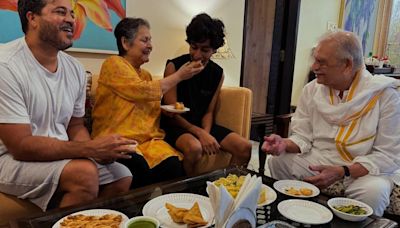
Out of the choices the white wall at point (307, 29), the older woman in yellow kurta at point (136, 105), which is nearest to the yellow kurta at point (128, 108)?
Answer: the older woman in yellow kurta at point (136, 105)

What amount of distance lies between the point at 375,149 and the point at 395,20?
4789mm

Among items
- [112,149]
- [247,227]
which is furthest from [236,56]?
[247,227]

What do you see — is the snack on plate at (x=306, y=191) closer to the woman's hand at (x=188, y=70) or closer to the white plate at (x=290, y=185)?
the white plate at (x=290, y=185)

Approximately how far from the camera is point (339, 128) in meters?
1.68

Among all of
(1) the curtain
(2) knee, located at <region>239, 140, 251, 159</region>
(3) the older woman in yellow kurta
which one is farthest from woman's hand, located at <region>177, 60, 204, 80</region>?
(1) the curtain

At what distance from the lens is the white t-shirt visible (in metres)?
1.33

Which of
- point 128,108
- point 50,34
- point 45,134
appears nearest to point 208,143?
point 128,108

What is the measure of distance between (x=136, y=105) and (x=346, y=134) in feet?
3.73

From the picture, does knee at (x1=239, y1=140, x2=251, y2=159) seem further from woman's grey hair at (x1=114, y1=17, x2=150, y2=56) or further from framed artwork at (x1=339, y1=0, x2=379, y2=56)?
framed artwork at (x1=339, y1=0, x2=379, y2=56)

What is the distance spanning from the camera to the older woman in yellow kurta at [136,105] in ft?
5.77

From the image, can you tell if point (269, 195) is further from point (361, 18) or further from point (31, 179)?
point (361, 18)

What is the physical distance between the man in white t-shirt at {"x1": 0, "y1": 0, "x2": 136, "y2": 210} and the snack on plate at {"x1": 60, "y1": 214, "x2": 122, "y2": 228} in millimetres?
296

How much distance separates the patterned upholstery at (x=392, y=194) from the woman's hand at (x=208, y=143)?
2.24 feet

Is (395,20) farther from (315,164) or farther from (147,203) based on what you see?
(147,203)
